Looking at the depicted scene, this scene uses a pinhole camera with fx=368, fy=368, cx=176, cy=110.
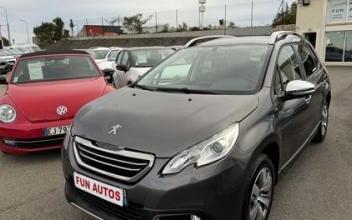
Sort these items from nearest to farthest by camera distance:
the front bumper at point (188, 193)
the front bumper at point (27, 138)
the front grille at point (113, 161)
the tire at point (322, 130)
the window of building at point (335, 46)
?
1. the front bumper at point (188, 193)
2. the front grille at point (113, 161)
3. the front bumper at point (27, 138)
4. the tire at point (322, 130)
5. the window of building at point (335, 46)

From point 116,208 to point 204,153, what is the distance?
Result: 78 centimetres

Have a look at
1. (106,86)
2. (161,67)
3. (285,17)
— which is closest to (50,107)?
(106,86)

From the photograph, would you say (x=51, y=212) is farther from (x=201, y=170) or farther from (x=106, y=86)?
(x=106, y=86)

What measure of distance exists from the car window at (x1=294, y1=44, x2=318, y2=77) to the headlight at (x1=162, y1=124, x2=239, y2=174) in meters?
2.47

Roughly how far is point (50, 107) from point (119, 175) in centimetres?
279

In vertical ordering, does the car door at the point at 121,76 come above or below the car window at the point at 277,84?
below

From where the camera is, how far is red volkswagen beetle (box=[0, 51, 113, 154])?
4.87 metres

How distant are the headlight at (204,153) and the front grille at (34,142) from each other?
2851 millimetres

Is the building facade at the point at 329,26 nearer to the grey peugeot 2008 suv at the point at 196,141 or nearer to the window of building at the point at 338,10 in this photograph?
the window of building at the point at 338,10

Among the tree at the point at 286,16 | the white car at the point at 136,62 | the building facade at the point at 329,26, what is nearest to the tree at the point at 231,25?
the tree at the point at 286,16

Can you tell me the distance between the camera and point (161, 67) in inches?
175

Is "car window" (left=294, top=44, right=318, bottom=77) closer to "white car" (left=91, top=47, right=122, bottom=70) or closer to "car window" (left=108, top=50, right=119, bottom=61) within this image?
"white car" (left=91, top=47, right=122, bottom=70)

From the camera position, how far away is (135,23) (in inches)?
2094

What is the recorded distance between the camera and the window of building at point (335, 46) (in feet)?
76.8
